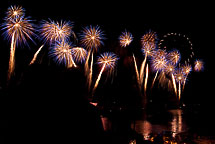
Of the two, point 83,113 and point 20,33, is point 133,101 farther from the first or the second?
point 83,113

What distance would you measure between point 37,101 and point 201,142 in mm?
7626

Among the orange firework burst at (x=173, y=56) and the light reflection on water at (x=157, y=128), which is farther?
the orange firework burst at (x=173, y=56)

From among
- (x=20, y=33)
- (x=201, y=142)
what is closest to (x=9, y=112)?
(x=201, y=142)

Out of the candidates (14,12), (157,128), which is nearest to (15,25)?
(14,12)

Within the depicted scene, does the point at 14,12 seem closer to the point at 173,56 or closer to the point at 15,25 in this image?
the point at 15,25

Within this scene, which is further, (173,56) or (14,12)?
(173,56)

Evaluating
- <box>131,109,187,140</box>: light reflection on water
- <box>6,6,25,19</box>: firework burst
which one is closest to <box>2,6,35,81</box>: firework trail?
<box>6,6,25,19</box>: firework burst

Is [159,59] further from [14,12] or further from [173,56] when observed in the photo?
[14,12]

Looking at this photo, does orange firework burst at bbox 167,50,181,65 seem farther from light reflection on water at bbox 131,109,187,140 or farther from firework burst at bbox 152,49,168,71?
light reflection on water at bbox 131,109,187,140

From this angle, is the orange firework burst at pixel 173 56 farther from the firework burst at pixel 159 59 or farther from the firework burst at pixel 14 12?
the firework burst at pixel 14 12

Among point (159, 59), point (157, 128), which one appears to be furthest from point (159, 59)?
point (157, 128)

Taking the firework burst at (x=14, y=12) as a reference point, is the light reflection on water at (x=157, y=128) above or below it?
below

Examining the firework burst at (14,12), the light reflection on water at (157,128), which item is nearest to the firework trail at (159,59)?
the light reflection on water at (157,128)

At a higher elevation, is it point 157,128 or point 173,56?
point 173,56
